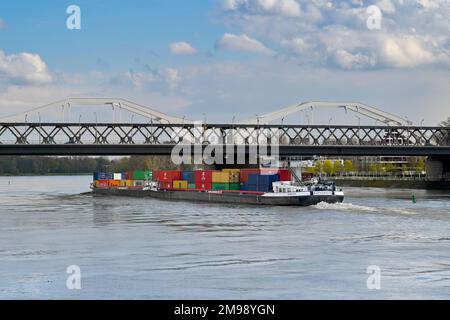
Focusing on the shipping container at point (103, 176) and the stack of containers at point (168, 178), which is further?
the shipping container at point (103, 176)

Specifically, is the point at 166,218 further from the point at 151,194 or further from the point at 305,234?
the point at 151,194

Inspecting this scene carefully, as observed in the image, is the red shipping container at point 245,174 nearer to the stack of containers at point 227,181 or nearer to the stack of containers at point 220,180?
the stack of containers at point 227,181

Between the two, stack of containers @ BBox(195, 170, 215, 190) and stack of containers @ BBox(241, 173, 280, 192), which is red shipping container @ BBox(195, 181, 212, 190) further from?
stack of containers @ BBox(241, 173, 280, 192)

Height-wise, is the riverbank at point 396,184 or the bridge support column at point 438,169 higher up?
the bridge support column at point 438,169

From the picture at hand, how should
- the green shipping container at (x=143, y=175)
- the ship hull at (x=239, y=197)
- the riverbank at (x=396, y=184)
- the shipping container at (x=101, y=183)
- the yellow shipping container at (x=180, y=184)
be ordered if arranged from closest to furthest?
the ship hull at (x=239, y=197) → the yellow shipping container at (x=180, y=184) → the green shipping container at (x=143, y=175) → the riverbank at (x=396, y=184) → the shipping container at (x=101, y=183)

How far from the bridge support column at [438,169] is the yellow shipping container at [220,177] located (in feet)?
186

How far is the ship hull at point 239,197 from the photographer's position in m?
84.2

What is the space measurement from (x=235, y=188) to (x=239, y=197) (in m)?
5.33

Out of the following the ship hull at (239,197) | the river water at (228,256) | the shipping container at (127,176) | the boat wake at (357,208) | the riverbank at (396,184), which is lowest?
the river water at (228,256)

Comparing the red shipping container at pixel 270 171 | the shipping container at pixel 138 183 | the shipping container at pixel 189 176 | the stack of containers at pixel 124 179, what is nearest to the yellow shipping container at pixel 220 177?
the shipping container at pixel 189 176

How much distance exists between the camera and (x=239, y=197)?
96.1 metres

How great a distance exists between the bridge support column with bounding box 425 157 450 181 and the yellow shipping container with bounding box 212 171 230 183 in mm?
56570

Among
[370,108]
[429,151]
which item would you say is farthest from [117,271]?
[370,108]

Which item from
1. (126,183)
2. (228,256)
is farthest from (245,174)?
(228,256)
